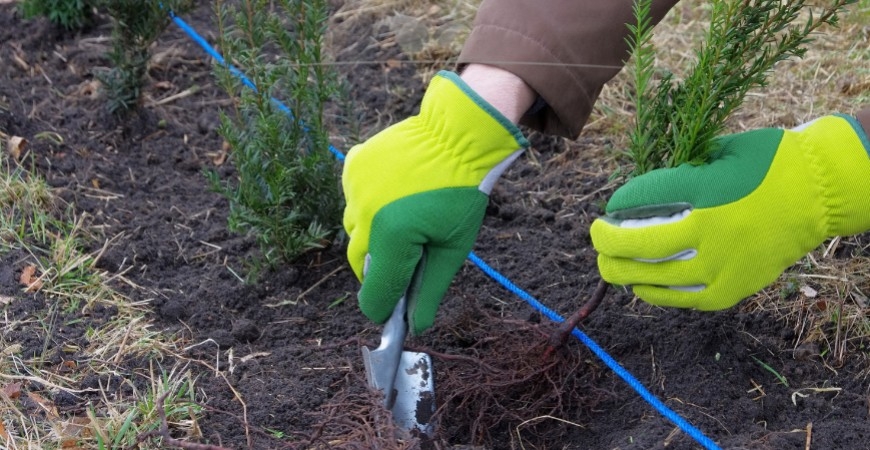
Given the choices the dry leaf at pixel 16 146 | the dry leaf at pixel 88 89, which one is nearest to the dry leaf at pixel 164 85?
the dry leaf at pixel 88 89

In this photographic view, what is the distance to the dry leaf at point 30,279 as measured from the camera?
264 cm

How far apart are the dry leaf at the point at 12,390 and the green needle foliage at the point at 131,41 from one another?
154 centimetres

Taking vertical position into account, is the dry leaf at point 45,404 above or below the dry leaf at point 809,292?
below

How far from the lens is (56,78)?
3850 mm

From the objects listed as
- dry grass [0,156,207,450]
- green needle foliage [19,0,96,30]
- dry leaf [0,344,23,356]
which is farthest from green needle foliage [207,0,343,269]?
green needle foliage [19,0,96,30]

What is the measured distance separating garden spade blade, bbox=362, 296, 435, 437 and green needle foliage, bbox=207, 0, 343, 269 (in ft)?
2.07

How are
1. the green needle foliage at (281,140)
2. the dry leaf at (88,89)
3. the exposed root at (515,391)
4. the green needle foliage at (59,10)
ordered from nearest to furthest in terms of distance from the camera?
the exposed root at (515,391)
the green needle foliage at (281,140)
the dry leaf at (88,89)
the green needle foliage at (59,10)

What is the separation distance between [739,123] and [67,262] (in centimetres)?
242

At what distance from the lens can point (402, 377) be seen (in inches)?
88.9

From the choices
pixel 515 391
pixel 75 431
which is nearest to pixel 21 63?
pixel 75 431

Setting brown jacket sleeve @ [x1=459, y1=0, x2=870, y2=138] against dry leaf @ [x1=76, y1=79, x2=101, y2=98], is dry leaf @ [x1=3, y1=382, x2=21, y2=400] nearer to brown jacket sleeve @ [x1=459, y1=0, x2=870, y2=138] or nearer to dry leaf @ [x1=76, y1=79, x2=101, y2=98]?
brown jacket sleeve @ [x1=459, y1=0, x2=870, y2=138]

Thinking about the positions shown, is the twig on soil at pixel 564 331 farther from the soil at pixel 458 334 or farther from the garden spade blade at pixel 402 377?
the garden spade blade at pixel 402 377

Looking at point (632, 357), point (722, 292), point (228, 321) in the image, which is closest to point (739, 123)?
point (632, 357)

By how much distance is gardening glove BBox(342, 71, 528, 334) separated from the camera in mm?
2037
